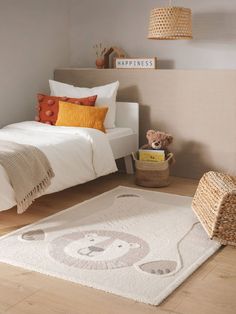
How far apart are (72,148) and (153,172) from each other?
802mm

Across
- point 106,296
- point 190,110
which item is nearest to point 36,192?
point 106,296

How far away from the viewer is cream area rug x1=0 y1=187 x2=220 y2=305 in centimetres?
244

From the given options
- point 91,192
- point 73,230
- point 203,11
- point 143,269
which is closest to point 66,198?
point 91,192

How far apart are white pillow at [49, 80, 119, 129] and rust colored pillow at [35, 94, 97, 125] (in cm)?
15

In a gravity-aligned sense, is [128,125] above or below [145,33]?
below

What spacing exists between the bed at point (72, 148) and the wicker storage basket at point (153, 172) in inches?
10.1

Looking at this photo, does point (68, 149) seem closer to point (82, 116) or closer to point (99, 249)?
point (82, 116)

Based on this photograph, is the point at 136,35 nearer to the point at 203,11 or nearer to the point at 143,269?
the point at 203,11

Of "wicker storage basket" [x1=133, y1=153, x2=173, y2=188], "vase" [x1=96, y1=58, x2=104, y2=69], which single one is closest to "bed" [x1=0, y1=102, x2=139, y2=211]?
"wicker storage basket" [x1=133, y1=153, x2=173, y2=188]

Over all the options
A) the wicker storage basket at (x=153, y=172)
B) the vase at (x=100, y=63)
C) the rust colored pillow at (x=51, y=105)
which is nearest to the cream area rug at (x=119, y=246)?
the wicker storage basket at (x=153, y=172)

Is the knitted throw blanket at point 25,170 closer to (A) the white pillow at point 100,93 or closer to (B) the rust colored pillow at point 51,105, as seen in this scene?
(B) the rust colored pillow at point 51,105

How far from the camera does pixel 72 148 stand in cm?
368

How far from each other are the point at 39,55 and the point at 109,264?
9.35ft

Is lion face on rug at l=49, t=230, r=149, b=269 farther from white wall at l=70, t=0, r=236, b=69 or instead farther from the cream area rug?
white wall at l=70, t=0, r=236, b=69
